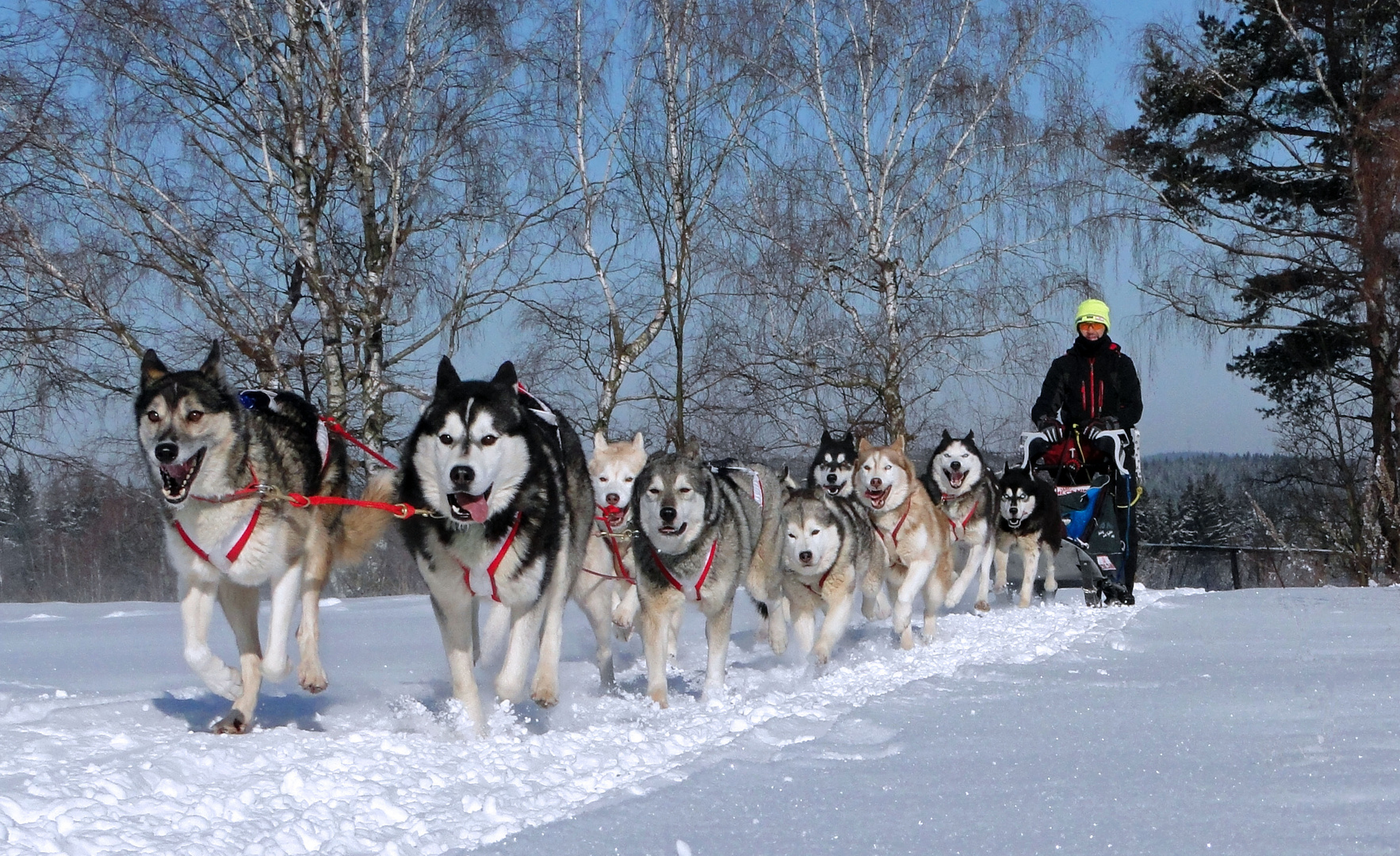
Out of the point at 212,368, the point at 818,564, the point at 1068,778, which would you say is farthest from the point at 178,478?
the point at 818,564

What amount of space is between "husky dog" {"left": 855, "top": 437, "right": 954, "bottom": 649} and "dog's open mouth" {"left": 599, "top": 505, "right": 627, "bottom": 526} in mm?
1532

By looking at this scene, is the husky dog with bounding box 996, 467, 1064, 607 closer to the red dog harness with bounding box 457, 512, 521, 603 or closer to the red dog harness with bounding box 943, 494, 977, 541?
the red dog harness with bounding box 943, 494, 977, 541

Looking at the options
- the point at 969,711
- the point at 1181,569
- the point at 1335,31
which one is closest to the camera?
the point at 969,711

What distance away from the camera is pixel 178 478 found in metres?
3.76

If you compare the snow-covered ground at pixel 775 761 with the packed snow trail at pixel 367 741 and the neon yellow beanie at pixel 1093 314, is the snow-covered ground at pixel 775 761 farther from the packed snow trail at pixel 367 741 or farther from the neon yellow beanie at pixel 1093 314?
the neon yellow beanie at pixel 1093 314

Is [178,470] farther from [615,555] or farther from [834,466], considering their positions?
[834,466]

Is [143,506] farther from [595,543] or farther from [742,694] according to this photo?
[742,694]

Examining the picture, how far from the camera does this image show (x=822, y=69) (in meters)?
12.4

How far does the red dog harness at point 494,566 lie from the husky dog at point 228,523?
22.6 inches

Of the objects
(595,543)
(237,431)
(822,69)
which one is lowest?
(595,543)

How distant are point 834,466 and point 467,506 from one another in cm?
427

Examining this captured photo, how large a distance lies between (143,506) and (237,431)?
702cm

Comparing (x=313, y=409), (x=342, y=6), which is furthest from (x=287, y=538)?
(x=342, y=6)

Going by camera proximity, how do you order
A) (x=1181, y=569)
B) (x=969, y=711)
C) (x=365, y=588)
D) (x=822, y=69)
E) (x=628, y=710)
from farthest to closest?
1. (x=1181, y=569)
2. (x=822, y=69)
3. (x=365, y=588)
4. (x=628, y=710)
5. (x=969, y=711)
